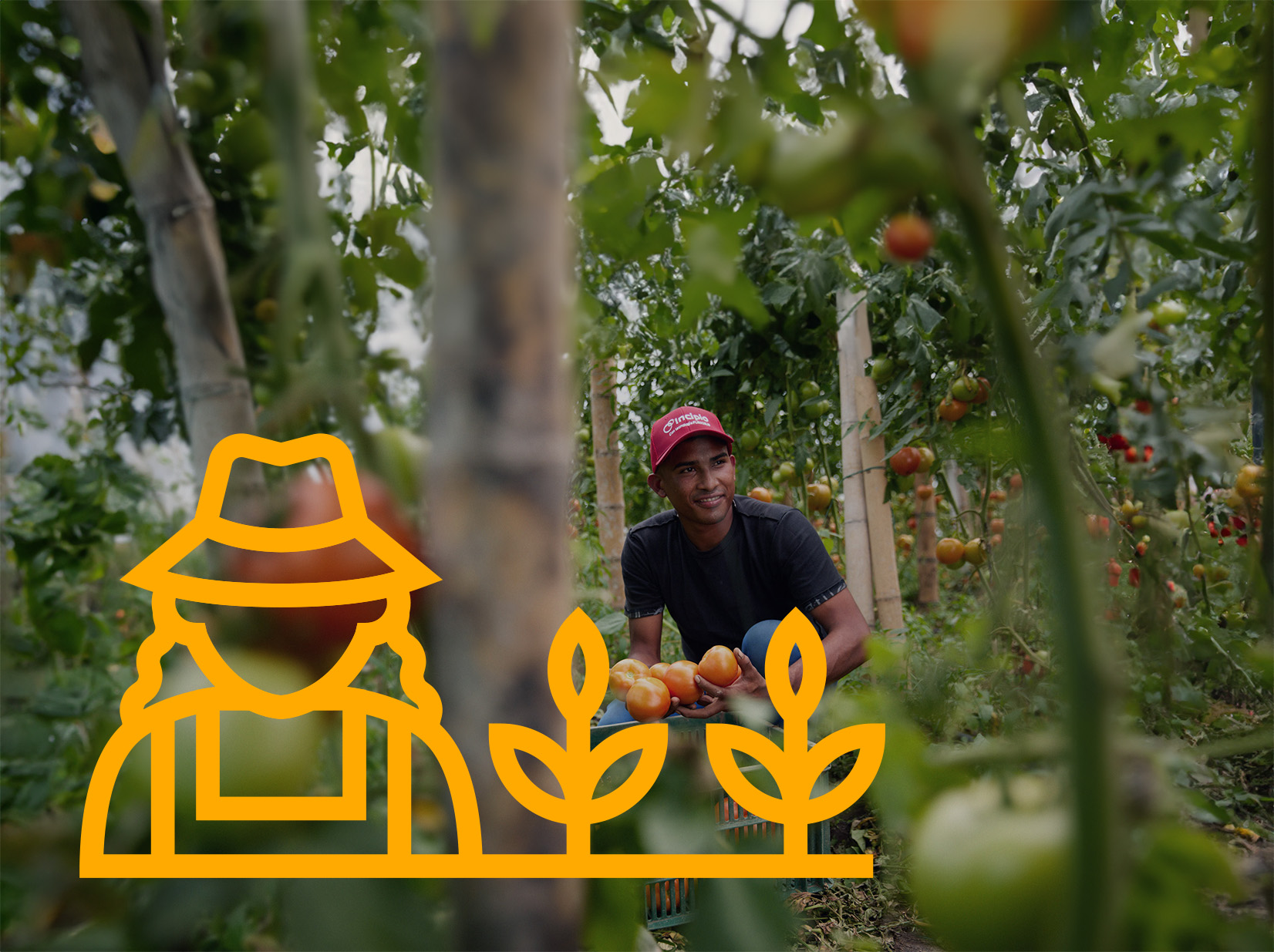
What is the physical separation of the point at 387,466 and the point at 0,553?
105cm

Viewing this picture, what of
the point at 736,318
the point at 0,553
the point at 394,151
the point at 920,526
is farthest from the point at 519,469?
the point at 920,526

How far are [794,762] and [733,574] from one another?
5.81 ft

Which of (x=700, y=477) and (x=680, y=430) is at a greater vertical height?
(x=680, y=430)

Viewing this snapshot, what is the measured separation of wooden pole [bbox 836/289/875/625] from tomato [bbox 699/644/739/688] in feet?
3.91

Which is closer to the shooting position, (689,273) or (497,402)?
(497,402)

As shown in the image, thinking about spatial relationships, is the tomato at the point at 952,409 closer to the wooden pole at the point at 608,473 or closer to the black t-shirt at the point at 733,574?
the black t-shirt at the point at 733,574

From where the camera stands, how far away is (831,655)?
188cm

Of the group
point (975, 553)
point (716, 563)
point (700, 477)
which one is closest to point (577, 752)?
point (700, 477)

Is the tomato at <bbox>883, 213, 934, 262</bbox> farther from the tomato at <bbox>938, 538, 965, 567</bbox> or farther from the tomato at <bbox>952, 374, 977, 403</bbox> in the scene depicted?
the tomato at <bbox>938, 538, 965, 567</bbox>

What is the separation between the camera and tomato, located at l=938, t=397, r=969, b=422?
2375 mm

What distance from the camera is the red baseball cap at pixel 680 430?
2.06 m

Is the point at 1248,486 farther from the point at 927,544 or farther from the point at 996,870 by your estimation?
the point at 996,870

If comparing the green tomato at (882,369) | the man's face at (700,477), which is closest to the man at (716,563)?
the man's face at (700,477)

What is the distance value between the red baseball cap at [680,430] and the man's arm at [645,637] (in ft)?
1.29
